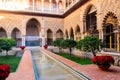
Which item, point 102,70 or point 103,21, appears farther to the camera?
point 103,21

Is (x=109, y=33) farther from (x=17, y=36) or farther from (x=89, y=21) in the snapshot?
(x=17, y=36)

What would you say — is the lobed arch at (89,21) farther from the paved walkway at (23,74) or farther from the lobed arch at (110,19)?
the paved walkway at (23,74)

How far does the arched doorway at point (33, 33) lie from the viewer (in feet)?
94.1

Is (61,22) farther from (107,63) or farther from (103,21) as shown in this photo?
(107,63)

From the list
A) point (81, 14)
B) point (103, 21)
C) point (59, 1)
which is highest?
point (59, 1)

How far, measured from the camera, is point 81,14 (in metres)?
19.4

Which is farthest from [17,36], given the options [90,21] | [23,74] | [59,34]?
[23,74]

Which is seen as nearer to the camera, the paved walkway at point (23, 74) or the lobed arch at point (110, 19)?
the paved walkway at point (23, 74)

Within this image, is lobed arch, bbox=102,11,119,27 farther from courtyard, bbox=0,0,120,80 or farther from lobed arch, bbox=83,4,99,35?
lobed arch, bbox=83,4,99,35

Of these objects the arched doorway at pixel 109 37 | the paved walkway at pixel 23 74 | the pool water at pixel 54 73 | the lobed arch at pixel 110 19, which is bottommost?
the pool water at pixel 54 73

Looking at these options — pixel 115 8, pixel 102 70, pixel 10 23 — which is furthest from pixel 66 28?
pixel 102 70

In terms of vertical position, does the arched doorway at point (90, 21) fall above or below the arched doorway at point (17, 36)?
above

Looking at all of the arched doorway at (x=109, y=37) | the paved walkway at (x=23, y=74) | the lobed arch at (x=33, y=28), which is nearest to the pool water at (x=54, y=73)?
the paved walkway at (x=23, y=74)

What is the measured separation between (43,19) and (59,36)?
14.7 ft
